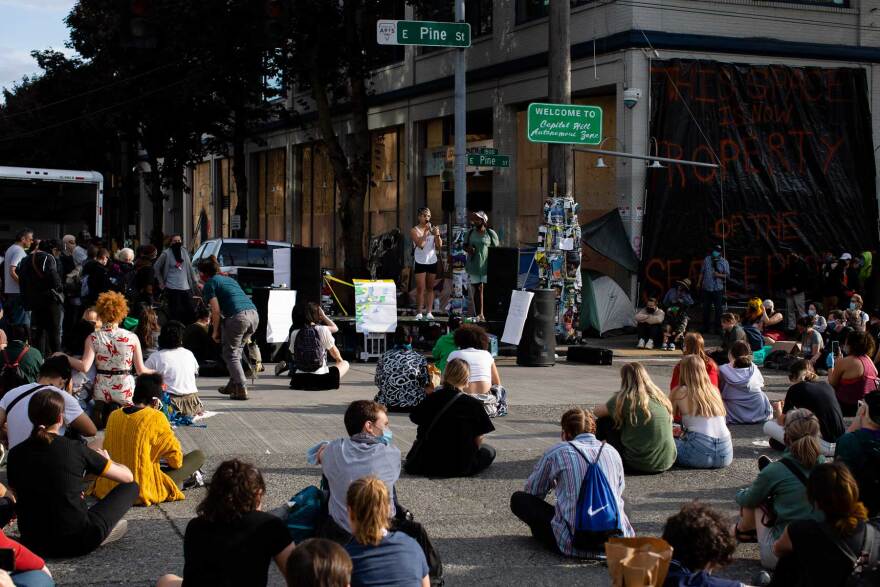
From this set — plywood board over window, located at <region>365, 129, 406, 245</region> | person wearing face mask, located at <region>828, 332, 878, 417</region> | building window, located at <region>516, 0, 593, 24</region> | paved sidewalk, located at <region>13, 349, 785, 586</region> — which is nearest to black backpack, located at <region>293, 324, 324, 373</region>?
paved sidewalk, located at <region>13, 349, 785, 586</region>

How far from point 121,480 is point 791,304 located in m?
19.0

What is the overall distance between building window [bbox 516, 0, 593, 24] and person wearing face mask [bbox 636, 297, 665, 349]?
876 centimetres

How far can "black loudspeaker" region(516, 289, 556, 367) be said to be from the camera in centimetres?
1812

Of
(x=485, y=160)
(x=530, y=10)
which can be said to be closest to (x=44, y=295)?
(x=485, y=160)

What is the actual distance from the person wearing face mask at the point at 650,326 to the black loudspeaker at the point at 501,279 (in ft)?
11.6

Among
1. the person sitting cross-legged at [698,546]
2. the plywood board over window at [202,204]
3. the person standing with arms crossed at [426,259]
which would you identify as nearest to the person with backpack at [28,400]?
the person sitting cross-legged at [698,546]

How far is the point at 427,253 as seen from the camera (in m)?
20.1

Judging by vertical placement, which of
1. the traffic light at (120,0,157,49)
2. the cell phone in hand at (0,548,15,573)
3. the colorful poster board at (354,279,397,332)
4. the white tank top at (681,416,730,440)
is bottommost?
the cell phone in hand at (0,548,15,573)

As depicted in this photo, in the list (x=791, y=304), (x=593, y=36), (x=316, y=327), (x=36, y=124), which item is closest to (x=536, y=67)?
(x=593, y=36)

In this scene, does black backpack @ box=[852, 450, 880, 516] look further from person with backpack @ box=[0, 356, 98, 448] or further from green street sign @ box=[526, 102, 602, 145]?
green street sign @ box=[526, 102, 602, 145]

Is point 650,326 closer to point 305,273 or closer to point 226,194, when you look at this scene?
point 305,273

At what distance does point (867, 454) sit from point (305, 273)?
492 inches

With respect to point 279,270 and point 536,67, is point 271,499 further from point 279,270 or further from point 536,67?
point 536,67

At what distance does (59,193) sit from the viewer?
85.2 feet
